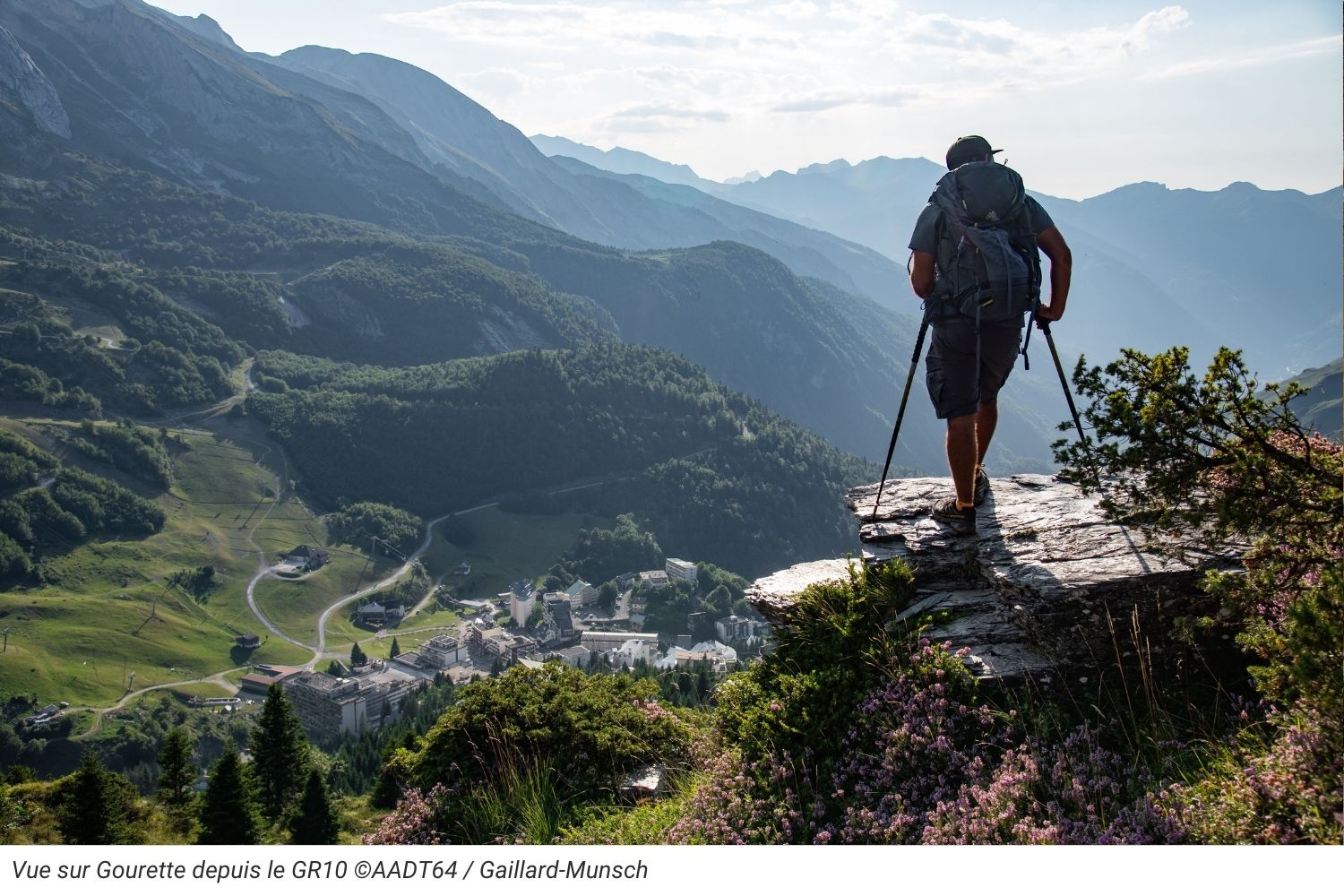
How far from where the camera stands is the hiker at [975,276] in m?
6.53

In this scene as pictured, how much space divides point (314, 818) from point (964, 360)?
1618 centimetres

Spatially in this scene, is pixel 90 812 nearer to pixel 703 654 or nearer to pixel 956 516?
pixel 956 516

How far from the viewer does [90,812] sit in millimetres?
10609

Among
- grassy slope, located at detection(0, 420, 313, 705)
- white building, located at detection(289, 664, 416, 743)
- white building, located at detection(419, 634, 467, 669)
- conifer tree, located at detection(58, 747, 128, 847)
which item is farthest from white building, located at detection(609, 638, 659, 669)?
conifer tree, located at detection(58, 747, 128, 847)

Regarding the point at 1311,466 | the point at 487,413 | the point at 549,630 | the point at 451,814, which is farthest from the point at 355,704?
the point at 487,413

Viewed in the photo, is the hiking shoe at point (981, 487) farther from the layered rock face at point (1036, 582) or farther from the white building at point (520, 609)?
the white building at point (520, 609)

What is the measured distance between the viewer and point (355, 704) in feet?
236

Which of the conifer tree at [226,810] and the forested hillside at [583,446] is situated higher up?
the conifer tree at [226,810]

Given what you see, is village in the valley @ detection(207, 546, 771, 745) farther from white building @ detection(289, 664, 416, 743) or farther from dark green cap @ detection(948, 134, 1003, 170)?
dark green cap @ detection(948, 134, 1003, 170)

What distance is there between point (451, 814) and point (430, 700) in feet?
217

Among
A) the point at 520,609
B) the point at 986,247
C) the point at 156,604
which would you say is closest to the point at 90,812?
the point at 986,247

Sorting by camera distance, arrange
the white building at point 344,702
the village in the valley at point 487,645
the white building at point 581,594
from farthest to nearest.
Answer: the white building at point 581,594 → the village in the valley at point 487,645 → the white building at point 344,702

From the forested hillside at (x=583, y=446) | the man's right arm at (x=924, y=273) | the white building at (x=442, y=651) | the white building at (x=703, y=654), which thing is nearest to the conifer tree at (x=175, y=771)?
the man's right arm at (x=924, y=273)

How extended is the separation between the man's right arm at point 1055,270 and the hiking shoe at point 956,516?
1.71 meters
